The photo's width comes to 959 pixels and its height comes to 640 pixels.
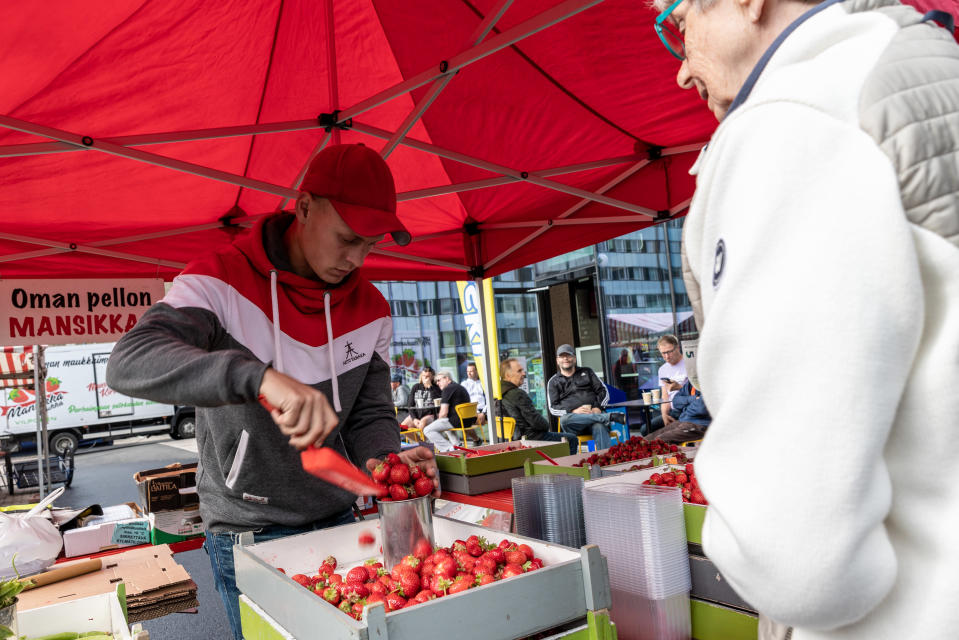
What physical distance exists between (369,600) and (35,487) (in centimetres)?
1297

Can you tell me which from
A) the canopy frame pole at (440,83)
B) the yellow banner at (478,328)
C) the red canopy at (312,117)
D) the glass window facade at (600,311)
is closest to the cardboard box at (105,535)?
the red canopy at (312,117)

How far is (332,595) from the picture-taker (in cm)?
160

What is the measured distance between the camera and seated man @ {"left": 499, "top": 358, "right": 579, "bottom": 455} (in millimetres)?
8734

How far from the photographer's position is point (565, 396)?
30.7 ft

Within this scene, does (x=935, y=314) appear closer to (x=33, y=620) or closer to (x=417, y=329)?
(x=33, y=620)

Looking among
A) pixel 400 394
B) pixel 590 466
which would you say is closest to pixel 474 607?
pixel 590 466

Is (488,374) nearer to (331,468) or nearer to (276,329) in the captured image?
(276,329)

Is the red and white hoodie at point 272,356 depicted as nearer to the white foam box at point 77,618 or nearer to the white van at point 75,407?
the white foam box at point 77,618

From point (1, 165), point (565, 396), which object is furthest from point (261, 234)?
point (565, 396)

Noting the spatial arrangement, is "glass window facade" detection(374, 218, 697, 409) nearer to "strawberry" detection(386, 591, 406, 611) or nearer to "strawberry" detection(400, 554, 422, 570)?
"strawberry" detection(400, 554, 422, 570)

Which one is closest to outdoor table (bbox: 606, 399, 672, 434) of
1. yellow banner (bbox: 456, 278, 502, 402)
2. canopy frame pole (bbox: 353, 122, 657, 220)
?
yellow banner (bbox: 456, 278, 502, 402)

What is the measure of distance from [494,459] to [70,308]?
3.11 meters

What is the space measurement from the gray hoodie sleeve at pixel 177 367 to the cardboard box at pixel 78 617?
34.4 inches

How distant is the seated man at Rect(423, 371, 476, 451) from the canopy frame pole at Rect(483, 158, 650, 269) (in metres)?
5.49
